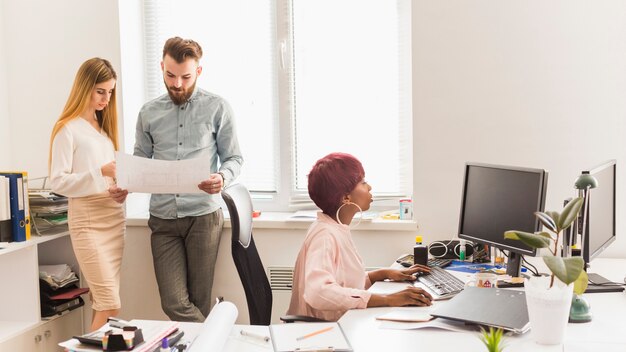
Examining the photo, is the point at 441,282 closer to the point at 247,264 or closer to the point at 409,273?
the point at 409,273

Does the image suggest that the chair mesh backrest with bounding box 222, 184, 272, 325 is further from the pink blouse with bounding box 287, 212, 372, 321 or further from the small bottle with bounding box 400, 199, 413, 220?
the small bottle with bounding box 400, 199, 413, 220

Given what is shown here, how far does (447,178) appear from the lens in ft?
11.1

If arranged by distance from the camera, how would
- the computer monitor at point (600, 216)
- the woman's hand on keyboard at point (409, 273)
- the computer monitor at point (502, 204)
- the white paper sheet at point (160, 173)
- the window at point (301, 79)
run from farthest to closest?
the window at point (301, 79) < the white paper sheet at point (160, 173) < the woman's hand on keyboard at point (409, 273) < the computer monitor at point (502, 204) < the computer monitor at point (600, 216)


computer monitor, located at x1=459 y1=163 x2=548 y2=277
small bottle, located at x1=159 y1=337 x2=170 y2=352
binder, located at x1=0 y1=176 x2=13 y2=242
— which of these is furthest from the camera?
binder, located at x1=0 y1=176 x2=13 y2=242

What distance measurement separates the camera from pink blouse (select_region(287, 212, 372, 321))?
91.0 inches

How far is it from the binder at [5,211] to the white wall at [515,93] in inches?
78.1

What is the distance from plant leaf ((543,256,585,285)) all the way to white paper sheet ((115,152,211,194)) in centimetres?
174

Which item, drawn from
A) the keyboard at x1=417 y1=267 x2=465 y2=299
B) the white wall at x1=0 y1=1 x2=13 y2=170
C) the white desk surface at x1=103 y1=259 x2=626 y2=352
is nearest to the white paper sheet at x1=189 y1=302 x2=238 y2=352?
the white desk surface at x1=103 y1=259 x2=626 y2=352

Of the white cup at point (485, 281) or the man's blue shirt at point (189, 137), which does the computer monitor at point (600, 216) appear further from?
the man's blue shirt at point (189, 137)

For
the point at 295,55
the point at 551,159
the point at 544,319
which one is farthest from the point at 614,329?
the point at 295,55

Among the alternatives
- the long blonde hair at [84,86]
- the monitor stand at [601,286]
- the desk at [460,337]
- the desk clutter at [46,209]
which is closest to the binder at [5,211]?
the desk clutter at [46,209]

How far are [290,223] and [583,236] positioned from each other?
162 centimetres

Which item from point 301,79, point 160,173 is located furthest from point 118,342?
point 301,79

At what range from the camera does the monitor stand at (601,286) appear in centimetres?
251
